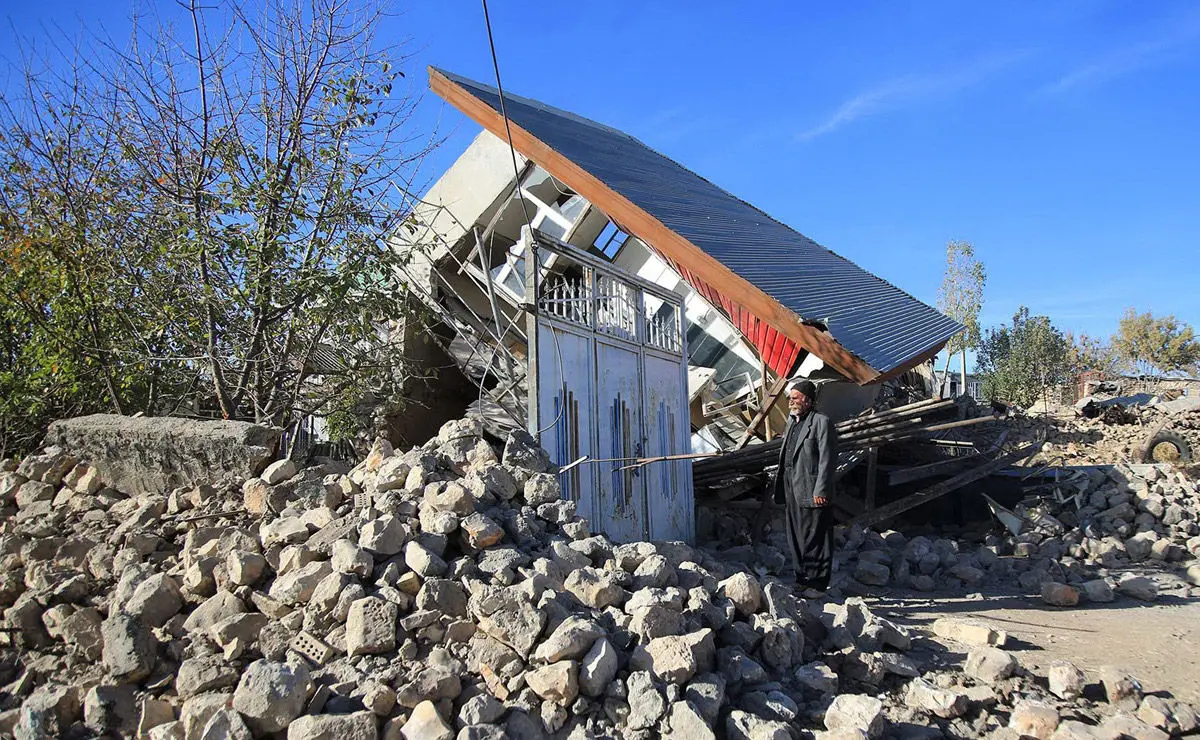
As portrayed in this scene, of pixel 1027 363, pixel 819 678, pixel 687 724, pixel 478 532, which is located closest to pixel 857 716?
pixel 819 678

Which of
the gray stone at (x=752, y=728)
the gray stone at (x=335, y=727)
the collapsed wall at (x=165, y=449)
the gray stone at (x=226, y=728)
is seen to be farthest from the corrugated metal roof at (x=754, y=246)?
the gray stone at (x=226, y=728)

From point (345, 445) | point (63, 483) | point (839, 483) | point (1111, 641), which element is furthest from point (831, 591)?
point (63, 483)

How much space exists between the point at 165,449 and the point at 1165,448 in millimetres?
16700

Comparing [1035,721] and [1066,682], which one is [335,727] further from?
[1066,682]

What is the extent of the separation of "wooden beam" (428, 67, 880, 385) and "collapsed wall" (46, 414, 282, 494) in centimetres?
514

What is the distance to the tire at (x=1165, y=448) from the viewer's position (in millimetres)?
14938

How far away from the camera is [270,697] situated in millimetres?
2816

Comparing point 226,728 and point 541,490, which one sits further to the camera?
point 541,490

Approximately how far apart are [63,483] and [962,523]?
9.74 metres

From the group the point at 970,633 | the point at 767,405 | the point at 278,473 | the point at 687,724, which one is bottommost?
the point at 970,633

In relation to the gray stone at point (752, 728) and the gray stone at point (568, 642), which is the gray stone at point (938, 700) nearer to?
the gray stone at point (752, 728)

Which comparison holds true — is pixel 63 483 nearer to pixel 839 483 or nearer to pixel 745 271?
pixel 745 271

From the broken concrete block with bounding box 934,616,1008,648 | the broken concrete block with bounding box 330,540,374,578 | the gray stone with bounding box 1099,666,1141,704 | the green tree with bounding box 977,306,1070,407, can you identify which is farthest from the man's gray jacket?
the green tree with bounding box 977,306,1070,407

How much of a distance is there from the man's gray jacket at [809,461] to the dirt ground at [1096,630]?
0.98 metres
